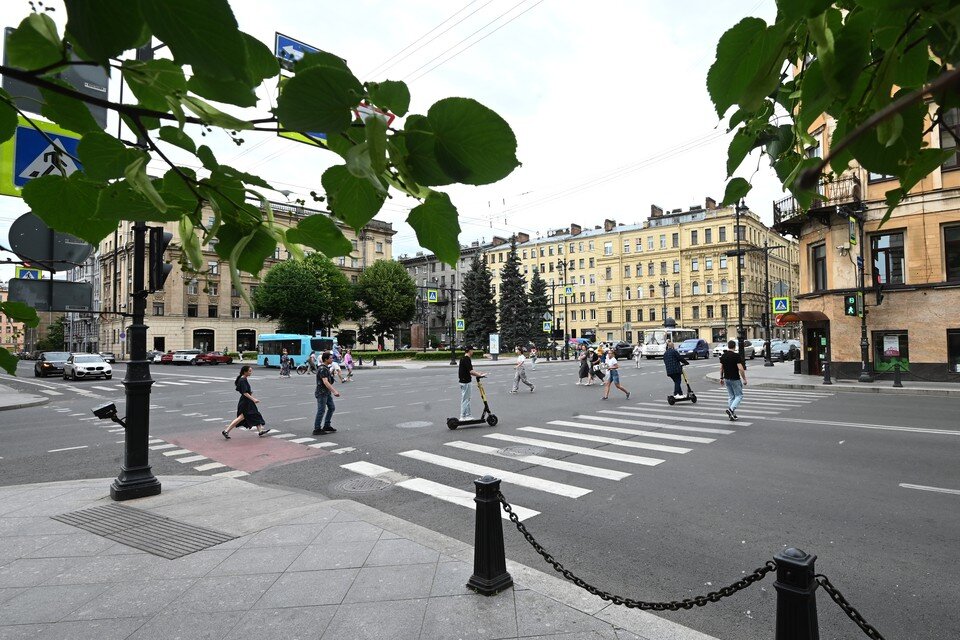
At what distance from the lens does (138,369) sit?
7254mm

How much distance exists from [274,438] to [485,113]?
39.0ft

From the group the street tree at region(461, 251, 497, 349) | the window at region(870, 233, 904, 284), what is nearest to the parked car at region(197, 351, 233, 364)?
the street tree at region(461, 251, 497, 349)

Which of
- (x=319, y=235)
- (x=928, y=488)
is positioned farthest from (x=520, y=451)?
(x=319, y=235)

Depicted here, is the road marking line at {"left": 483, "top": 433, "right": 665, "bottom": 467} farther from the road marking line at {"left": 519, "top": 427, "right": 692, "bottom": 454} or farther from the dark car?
the dark car

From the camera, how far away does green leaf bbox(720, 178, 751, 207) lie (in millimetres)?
1826

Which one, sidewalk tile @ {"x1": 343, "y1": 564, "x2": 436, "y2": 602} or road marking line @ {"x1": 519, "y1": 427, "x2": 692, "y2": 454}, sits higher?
sidewalk tile @ {"x1": 343, "y1": 564, "x2": 436, "y2": 602}

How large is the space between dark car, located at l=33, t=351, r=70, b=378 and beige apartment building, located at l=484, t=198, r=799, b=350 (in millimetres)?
52688

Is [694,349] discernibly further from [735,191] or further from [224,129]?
[224,129]

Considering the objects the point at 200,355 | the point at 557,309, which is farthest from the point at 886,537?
the point at 557,309

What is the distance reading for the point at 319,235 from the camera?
4.80 ft

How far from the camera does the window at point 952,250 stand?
69.8 feet

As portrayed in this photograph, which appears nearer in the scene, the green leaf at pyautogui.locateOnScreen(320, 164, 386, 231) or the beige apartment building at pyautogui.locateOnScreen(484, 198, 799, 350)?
the green leaf at pyautogui.locateOnScreen(320, 164, 386, 231)

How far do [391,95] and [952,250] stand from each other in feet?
93.1

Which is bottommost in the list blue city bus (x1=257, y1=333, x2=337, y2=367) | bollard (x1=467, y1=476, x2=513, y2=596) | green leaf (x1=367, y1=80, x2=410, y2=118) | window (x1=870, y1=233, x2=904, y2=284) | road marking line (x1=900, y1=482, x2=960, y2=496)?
road marking line (x1=900, y1=482, x2=960, y2=496)
